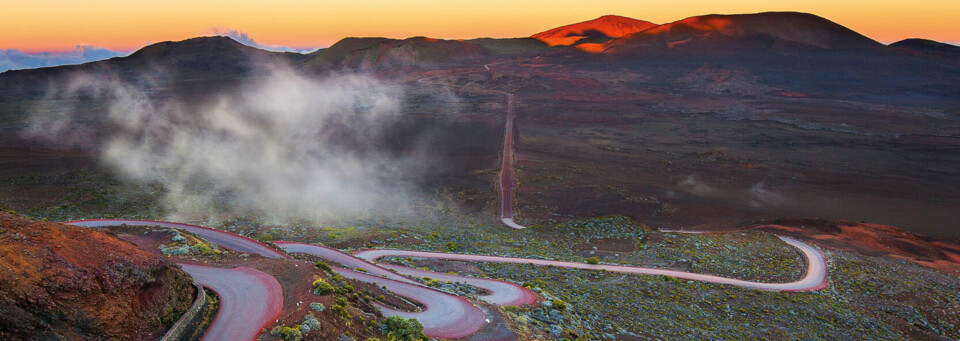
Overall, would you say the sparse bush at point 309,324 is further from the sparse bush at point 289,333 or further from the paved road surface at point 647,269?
the paved road surface at point 647,269

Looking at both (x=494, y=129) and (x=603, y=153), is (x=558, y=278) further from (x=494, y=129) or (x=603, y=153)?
(x=494, y=129)

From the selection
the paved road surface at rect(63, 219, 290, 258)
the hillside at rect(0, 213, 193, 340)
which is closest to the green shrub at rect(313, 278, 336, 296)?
the hillside at rect(0, 213, 193, 340)

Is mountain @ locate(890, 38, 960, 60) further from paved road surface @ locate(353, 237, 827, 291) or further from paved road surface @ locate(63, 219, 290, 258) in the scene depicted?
paved road surface @ locate(63, 219, 290, 258)

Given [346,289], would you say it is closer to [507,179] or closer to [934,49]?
[507,179]

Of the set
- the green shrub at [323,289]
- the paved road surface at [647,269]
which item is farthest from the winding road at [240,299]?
the paved road surface at [647,269]

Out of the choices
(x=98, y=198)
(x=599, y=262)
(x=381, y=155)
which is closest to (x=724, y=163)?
(x=599, y=262)

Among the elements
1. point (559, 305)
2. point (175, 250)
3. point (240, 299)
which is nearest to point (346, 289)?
point (240, 299)
